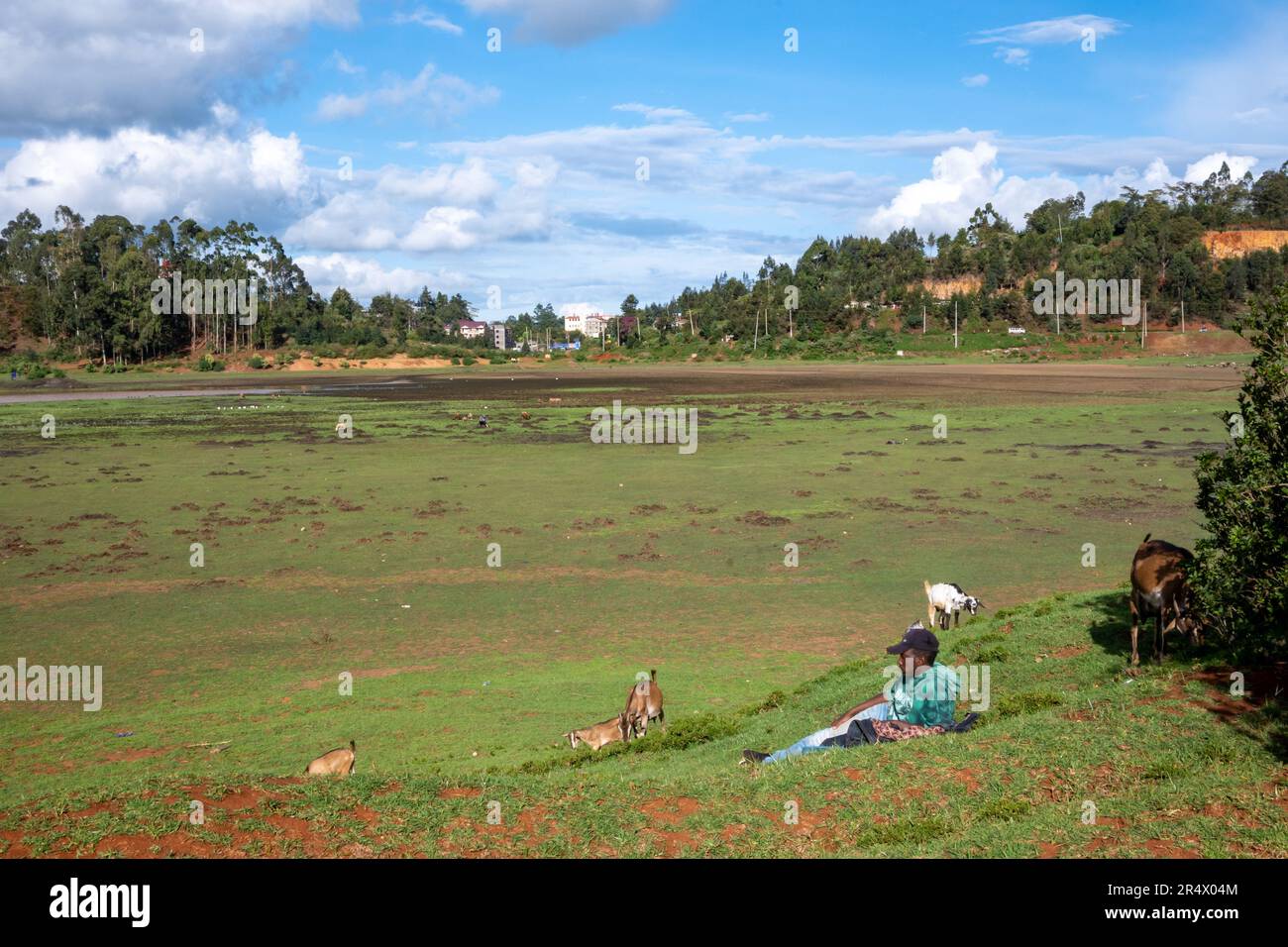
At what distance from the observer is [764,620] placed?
13531 millimetres

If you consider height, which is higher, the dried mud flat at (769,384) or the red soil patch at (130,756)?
the dried mud flat at (769,384)

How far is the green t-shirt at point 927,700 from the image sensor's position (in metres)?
7.48

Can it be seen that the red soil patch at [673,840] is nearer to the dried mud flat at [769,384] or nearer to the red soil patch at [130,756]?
the red soil patch at [130,756]

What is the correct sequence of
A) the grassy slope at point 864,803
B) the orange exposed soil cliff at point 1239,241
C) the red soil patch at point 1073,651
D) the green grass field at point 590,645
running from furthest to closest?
the orange exposed soil cliff at point 1239,241 → the red soil patch at point 1073,651 → the green grass field at point 590,645 → the grassy slope at point 864,803

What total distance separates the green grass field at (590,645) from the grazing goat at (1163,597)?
25cm

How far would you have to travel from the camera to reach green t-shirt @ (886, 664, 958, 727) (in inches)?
294

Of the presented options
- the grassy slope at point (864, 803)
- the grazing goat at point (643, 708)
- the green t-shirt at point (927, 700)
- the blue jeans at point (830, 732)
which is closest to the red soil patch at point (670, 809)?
the grassy slope at point (864, 803)

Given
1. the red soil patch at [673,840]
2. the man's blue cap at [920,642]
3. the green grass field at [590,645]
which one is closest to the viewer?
the red soil patch at [673,840]

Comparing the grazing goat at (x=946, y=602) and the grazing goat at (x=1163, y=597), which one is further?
the grazing goat at (x=946, y=602)

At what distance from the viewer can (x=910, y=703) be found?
754 centimetres

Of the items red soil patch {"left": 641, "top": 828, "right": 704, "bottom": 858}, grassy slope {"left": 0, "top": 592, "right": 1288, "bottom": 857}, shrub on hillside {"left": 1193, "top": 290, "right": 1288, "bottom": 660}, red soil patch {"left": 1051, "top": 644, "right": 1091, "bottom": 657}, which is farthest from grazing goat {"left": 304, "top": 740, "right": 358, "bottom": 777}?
shrub on hillside {"left": 1193, "top": 290, "right": 1288, "bottom": 660}

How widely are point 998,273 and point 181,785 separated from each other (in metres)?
123

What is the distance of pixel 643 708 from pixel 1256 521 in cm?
501

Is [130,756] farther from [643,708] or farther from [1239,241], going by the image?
[1239,241]
